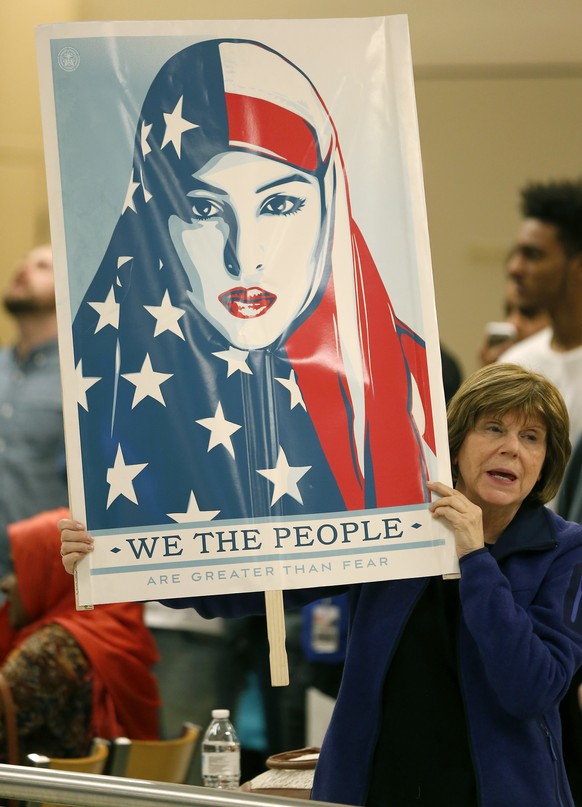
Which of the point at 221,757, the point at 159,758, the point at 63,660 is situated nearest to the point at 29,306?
the point at 63,660

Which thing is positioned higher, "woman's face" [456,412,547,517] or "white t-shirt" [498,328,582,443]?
"white t-shirt" [498,328,582,443]

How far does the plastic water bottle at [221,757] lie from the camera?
3270 mm

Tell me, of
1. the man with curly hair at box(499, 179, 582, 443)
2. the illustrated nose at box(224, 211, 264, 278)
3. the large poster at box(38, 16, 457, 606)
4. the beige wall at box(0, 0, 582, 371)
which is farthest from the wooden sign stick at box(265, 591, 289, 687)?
the beige wall at box(0, 0, 582, 371)

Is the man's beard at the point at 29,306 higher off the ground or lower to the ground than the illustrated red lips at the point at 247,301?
higher

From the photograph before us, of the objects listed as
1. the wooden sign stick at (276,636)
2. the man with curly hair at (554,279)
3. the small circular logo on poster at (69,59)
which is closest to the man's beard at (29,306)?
the man with curly hair at (554,279)

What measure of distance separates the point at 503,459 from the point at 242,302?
524 millimetres

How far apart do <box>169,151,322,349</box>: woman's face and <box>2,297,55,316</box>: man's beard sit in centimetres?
343

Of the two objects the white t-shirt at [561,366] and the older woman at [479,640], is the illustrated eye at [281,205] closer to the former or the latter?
the older woman at [479,640]

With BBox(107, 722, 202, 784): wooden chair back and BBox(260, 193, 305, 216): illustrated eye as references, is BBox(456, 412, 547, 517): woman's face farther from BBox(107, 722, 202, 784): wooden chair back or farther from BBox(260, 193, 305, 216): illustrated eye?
BBox(107, 722, 202, 784): wooden chair back

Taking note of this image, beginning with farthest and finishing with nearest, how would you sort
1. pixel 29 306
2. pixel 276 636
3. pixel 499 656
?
pixel 29 306
pixel 276 636
pixel 499 656

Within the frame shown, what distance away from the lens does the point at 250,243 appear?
2.37 metres

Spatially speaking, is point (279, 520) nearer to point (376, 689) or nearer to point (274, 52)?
point (376, 689)

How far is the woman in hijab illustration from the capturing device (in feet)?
7.61

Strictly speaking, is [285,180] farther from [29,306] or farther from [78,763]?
[29,306]
